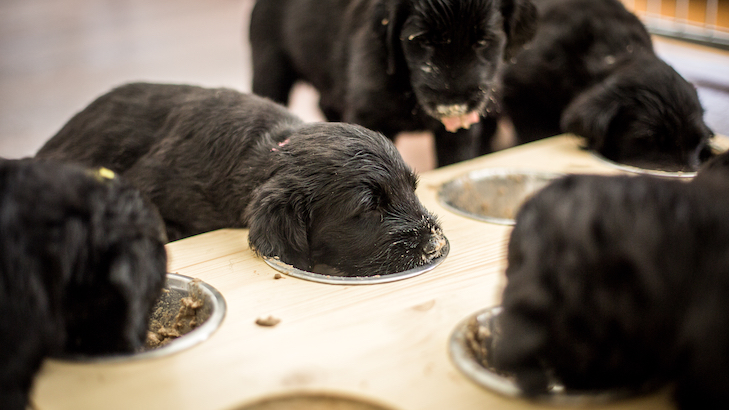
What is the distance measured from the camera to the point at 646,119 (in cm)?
279

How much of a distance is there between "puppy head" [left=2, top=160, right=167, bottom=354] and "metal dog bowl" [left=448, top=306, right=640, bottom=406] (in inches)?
28.4

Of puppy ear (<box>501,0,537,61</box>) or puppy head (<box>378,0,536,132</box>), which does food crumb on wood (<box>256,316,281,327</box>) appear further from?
puppy ear (<box>501,0,537,61</box>)

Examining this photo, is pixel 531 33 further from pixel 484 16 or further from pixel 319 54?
pixel 319 54

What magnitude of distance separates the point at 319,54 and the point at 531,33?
111cm

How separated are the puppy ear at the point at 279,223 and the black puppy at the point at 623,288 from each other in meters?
0.85

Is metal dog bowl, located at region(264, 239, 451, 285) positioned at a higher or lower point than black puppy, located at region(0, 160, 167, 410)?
lower

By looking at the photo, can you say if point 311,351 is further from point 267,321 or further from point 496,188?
point 496,188

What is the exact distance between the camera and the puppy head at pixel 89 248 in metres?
1.23

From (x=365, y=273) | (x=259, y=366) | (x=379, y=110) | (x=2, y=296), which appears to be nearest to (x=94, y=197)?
(x=2, y=296)

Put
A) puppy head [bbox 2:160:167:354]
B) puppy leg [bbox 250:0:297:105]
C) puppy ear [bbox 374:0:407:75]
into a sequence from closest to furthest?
1. puppy head [bbox 2:160:167:354]
2. puppy ear [bbox 374:0:407:75]
3. puppy leg [bbox 250:0:297:105]

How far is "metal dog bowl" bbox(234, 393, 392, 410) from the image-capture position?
1346mm

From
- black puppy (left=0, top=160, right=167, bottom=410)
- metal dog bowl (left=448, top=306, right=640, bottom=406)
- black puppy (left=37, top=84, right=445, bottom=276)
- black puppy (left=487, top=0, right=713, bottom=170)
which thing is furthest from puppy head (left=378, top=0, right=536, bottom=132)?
black puppy (left=0, top=160, right=167, bottom=410)

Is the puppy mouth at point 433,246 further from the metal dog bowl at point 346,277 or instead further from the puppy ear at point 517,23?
the puppy ear at point 517,23

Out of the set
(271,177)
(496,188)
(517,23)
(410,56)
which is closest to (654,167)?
(496,188)
